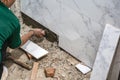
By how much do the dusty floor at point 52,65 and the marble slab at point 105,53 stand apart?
9.6 inches

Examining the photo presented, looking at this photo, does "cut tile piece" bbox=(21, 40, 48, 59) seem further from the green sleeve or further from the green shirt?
Answer: the green shirt

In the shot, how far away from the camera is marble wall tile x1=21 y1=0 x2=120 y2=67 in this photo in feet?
8.66

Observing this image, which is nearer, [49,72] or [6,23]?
[6,23]

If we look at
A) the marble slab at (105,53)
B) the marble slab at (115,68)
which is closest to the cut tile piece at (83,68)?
the marble slab at (105,53)

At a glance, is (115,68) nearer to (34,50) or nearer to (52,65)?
(52,65)

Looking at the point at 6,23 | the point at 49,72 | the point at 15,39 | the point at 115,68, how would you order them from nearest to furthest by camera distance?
1. the point at 6,23
2. the point at 15,39
3. the point at 115,68
4. the point at 49,72

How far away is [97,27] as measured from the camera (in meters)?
2.79

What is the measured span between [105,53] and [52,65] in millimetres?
674

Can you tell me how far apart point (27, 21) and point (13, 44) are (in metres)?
1.01

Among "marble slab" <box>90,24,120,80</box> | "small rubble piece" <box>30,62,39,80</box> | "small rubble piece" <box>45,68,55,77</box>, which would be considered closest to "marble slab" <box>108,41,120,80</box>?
"marble slab" <box>90,24,120,80</box>

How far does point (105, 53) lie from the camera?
9.25 feet

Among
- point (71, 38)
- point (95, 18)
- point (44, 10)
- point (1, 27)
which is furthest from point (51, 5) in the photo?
point (1, 27)

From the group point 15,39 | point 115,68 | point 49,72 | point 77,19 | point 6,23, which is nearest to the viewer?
point 6,23

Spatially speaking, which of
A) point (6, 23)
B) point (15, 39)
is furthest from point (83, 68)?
point (6, 23)
